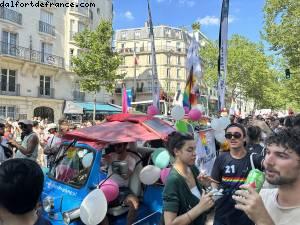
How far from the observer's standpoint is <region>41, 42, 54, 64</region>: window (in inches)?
1277

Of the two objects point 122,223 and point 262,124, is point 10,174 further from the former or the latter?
point 262,124

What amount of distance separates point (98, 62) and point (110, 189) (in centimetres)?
2422

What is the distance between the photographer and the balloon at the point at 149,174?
15.8 ft

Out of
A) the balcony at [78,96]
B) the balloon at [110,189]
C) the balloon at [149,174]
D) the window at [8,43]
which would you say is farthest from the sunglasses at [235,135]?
the balcony at [78,96]

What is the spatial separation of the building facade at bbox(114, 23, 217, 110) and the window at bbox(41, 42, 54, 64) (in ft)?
102

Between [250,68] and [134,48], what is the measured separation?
94.1 ft

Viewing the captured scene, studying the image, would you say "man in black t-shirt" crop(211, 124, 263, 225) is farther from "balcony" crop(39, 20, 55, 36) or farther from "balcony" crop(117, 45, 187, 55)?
"balcony" crop(117, 45, 187, 55)

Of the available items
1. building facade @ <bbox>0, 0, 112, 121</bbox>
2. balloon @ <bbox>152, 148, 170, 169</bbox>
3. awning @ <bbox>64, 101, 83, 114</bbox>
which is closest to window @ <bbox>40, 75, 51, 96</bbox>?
building facade @ <bbox>0, 0, 112, 121</bbox>

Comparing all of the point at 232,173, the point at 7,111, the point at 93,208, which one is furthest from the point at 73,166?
the point at 7,111

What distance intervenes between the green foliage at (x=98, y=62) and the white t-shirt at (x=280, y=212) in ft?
87.0

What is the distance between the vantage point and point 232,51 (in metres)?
50.3

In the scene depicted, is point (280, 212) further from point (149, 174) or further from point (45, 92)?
point (45, 92)

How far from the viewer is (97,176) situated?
16.1 feet

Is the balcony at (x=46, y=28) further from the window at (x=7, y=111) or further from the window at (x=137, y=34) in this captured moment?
the window at (x=137, y=34)
